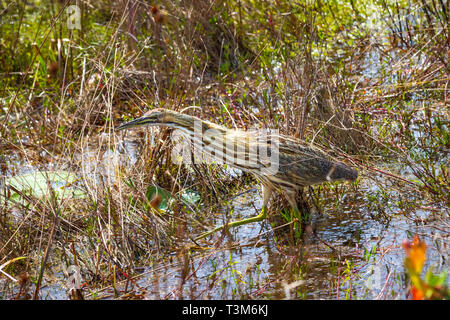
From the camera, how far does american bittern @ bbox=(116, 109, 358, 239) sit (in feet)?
10.9

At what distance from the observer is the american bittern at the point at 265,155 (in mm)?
3326

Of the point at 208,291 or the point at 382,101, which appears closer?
the point at 208,291

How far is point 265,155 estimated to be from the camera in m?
3.36

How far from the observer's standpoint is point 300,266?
119 inches
